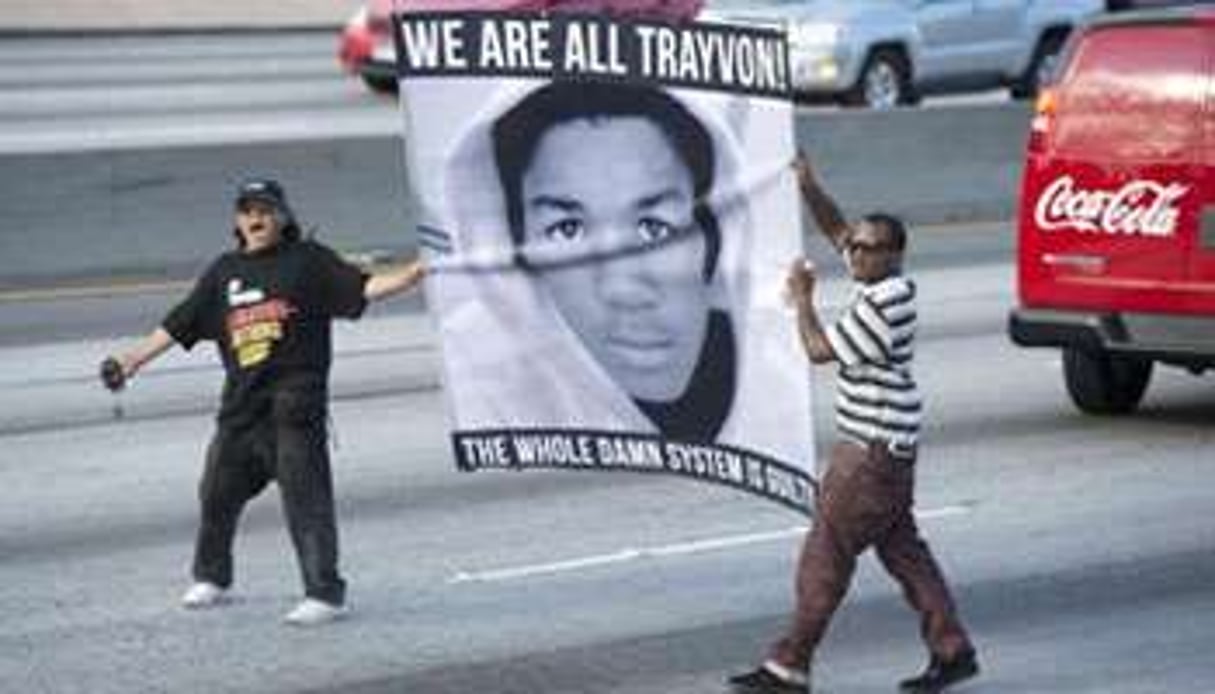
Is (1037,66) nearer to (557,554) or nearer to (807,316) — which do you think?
(557,554)

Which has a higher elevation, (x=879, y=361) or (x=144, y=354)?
(x=879, y=361)

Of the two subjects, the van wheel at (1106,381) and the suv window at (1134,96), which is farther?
the van wheel at (1106,381)

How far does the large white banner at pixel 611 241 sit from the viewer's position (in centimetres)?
879

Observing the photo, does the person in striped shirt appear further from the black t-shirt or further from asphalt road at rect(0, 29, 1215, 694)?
the black t-shirt

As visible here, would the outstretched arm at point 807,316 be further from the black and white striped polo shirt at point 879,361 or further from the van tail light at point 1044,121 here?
the van tail light at point 1044,121

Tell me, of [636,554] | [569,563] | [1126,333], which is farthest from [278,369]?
[1126,333]

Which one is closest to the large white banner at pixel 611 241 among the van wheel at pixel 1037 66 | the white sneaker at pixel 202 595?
the white sneaker at pixel 202 595

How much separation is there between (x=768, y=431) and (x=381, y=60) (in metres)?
25.1

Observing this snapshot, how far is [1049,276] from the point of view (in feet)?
44.4

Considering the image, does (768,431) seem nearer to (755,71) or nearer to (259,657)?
(755,71)

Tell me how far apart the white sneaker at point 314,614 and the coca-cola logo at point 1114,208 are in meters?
4.94

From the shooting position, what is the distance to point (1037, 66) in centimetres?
3133

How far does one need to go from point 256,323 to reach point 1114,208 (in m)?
4.96

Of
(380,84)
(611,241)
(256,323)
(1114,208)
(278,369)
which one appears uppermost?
(611,241)
